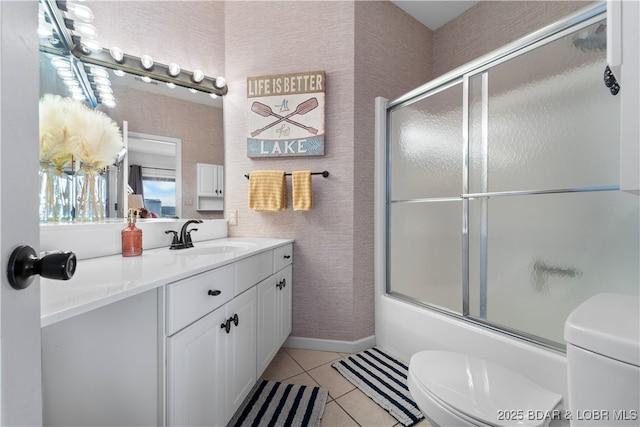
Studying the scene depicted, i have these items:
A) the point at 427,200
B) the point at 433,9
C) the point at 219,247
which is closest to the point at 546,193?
the point at 427,200

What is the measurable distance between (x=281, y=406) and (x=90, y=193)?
142 centimetres

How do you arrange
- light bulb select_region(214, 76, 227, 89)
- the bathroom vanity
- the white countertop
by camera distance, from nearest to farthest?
the white countertop → the bathroom vanity → light bulb select_region(214, 76, 227, 89)

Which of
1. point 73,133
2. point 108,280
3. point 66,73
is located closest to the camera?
point 108,280

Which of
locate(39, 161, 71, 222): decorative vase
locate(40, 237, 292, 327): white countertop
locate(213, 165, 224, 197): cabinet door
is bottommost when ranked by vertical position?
locate(40, 237, 292, 327): white countertop

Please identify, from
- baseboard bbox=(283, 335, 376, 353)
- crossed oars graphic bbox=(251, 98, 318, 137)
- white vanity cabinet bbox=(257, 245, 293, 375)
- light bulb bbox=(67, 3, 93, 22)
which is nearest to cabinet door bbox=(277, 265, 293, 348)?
white vanity cabinet bbox=(257, 245, 293, 375)

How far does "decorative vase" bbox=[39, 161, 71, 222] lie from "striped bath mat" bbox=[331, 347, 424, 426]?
1.67 meters

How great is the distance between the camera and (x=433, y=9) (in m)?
2.19

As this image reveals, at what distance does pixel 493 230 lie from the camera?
1491mm

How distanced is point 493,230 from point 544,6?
5.24 ft

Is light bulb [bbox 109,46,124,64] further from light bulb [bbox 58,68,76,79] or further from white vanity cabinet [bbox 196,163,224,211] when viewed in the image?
white vanity cabinet [bbox 196,163,224,211]

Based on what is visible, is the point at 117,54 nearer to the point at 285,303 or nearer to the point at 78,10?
the point at 78,10

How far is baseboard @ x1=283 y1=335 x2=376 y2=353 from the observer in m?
1.88

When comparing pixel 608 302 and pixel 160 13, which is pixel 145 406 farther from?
pixel 160 13

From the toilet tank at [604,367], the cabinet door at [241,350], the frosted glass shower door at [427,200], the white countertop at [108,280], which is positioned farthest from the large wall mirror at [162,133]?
the toilet tank at [604,367]
